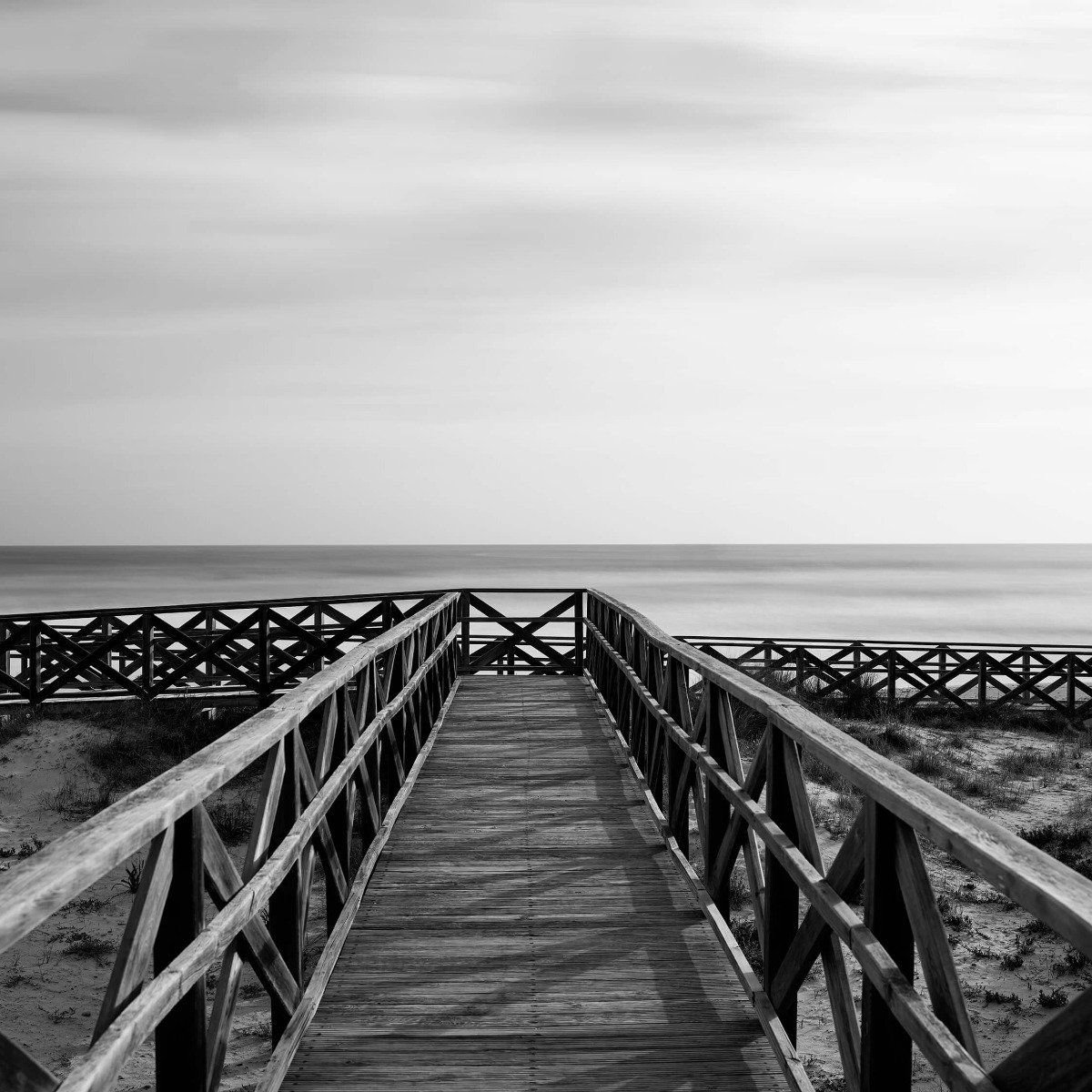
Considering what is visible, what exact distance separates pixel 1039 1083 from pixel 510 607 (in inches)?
2738

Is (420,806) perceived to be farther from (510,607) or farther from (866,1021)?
(510,607)

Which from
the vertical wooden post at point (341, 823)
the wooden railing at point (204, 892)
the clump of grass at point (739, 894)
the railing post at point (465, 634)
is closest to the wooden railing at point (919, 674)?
the railing post at point (465, 634)

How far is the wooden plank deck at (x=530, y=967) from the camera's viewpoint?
3.40 m

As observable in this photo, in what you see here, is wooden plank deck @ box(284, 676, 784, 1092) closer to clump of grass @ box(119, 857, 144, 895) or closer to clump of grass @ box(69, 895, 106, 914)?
clump of grass @ box(119, 857, 144, 895)

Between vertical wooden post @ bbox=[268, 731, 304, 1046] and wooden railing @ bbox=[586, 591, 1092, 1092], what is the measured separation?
5.50 feet

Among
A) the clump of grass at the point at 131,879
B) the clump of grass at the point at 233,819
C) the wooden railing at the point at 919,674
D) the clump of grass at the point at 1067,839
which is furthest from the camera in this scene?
the wooden railing at the point at 919,674

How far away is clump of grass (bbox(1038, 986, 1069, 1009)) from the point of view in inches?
254

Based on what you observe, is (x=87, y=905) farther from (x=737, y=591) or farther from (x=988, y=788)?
(x=737, y=591)

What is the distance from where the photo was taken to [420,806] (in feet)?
22.7

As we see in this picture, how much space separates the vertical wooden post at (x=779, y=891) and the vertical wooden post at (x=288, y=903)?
1.69 m

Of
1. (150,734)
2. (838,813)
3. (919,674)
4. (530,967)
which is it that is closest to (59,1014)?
(530,967)

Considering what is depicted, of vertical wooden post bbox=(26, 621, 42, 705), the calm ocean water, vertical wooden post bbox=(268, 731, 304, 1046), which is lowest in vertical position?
the calm ocean water

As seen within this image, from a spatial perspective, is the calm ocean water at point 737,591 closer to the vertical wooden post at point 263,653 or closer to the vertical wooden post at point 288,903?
the vertical wooden post at point 263,653

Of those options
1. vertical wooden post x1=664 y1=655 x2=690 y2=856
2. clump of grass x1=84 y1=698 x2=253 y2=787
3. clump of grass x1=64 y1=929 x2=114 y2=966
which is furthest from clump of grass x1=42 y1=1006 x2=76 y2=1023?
clump of grass x1=84 y1=698 x2=253 y2=787
